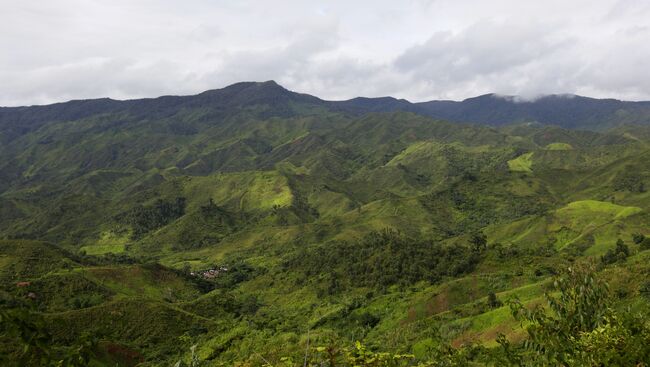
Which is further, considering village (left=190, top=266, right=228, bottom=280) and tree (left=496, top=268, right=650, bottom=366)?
village (left=190, top=266, right=228, bottom=280)

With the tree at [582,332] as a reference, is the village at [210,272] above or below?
below

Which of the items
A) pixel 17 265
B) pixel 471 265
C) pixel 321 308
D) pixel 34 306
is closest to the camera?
pixel 34 306

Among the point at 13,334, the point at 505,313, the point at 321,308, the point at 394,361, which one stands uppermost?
the point at 13,334

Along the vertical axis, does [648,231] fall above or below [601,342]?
below

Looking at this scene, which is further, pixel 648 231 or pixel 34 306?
pixel 648 231

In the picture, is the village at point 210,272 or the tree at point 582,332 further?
the village at point 210,272

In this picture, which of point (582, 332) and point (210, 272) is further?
point (210, 272)

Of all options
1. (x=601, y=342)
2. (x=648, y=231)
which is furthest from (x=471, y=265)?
(x=601, y=342)

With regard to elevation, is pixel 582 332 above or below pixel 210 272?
above

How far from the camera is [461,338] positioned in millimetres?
61344

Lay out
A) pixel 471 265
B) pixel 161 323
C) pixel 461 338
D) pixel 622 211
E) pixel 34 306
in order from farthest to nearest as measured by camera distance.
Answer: pixel 622 211, pixel 471 265, pixel 161 323, pixel 461 338, pixel 34 306

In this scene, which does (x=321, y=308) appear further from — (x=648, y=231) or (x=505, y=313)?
(x=648, y=231)

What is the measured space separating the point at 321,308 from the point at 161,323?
28.9m

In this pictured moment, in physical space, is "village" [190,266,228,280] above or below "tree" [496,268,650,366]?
below
